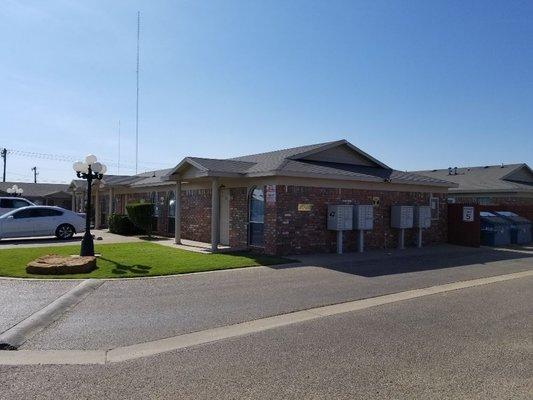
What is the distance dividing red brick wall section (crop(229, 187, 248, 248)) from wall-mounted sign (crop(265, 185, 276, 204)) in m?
1.49

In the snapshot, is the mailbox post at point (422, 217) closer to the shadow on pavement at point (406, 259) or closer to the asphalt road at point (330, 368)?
the shadow on pavement at point (406, 259)

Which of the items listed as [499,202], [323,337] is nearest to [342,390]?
[323,337]

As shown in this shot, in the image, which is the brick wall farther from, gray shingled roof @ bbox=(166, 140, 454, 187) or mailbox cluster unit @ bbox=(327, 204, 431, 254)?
mailbox cluster unit @ bbox=(327, 204, 431, 254)

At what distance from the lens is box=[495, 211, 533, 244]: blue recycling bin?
22.2 m

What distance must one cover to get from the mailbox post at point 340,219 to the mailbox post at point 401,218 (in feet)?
9.05

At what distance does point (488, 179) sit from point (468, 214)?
12723mm

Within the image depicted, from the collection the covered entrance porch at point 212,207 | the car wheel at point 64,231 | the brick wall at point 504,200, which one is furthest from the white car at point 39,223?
the brick wall at point 504,200

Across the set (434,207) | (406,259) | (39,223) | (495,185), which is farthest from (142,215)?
(495,185)

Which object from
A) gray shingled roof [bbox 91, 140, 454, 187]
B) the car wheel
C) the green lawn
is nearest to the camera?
the green lawn

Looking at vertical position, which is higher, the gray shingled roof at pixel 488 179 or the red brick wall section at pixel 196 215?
the gray shingled roof at pixel 488 179

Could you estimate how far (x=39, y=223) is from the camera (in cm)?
2014

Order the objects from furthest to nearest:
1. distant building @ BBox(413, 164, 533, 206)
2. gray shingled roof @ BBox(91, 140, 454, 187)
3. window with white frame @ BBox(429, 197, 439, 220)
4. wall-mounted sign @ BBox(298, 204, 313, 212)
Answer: distant building @ BBox(413, 164, 533, 206) < window with white frame @ BBox(429, 197, 439, 220) < wall-mounted sign @ BBox(298, 204, 313, 212) < gray shingled roof @ BBox(91, 140, 454, 187)

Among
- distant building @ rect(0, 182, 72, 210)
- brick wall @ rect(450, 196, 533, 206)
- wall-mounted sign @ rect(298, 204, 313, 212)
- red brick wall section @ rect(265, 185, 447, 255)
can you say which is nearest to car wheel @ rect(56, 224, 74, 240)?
red brick wall section @ rect(265, 185, 447, 255)

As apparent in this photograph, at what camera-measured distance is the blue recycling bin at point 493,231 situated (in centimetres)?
2114
